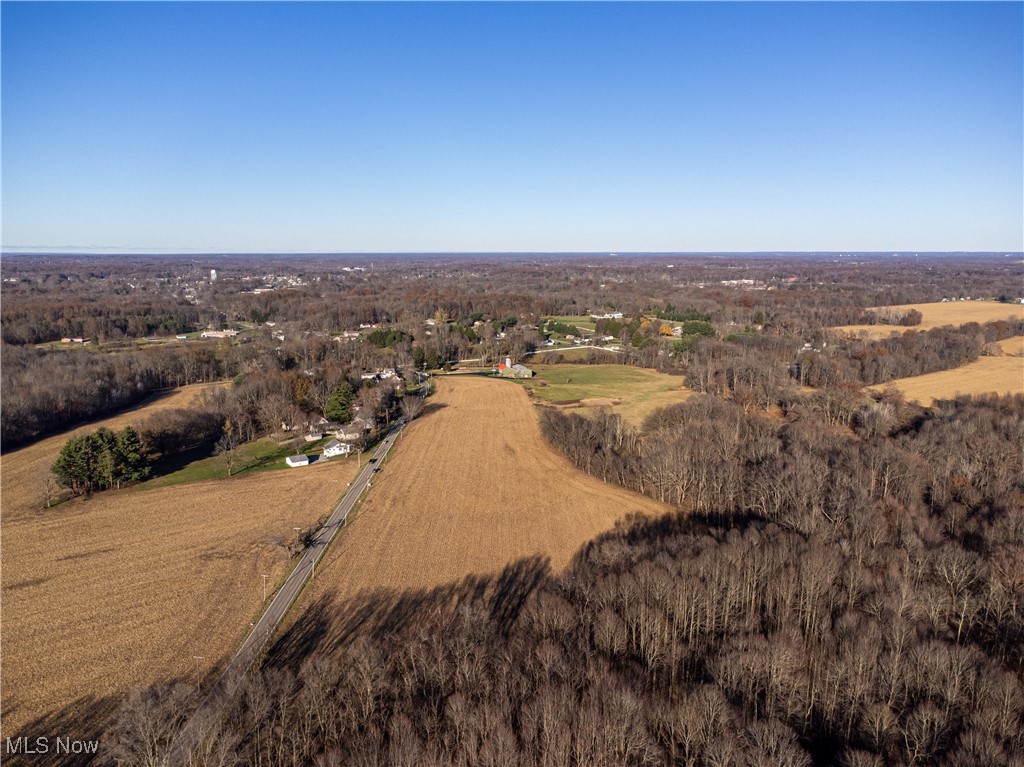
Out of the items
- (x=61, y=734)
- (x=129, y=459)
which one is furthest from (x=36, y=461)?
(x=61, y=734)

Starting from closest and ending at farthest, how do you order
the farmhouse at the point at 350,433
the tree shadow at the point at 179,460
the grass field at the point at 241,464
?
the grass field at the point at 241,464 < the tree shadow at the point at 179,460 < the farmhouse at the point at 350,433

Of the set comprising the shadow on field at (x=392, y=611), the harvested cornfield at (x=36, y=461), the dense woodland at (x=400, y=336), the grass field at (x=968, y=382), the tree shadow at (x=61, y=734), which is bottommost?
the shadow on field at (x=392, y=611)

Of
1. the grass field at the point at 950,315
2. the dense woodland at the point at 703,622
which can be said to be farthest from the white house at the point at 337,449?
the grass field at the point at 950,315

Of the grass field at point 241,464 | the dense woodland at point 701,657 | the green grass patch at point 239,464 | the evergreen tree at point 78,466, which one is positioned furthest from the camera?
the green grass patch at point 239,464

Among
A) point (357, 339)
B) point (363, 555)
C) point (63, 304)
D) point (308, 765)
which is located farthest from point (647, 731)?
point (63, 304)

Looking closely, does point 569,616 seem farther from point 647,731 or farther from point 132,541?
point 132,541

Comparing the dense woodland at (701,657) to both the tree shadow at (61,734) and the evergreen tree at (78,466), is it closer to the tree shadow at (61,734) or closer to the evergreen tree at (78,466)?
the tree shadow at (61,734)

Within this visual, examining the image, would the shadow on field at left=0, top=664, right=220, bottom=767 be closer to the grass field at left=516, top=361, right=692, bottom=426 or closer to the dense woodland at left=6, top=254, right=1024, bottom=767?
the dense woodland at left=6, top=254, right=1024, bottom=767
